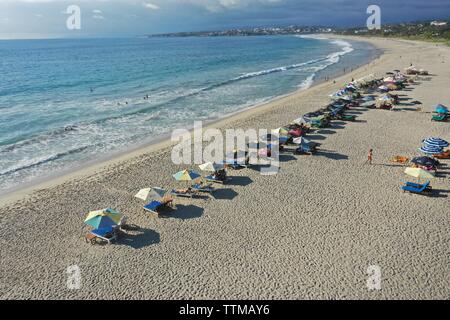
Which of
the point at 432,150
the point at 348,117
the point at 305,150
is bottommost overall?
the point at 305,150

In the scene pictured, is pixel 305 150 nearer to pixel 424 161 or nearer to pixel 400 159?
pixel 400 159

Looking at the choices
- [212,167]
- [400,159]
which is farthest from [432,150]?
[212,167]

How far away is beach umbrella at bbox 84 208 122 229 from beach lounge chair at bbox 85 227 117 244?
15 cm

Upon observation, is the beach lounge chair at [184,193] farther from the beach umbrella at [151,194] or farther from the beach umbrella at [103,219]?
Answer: the beach umbrella at [103,219]

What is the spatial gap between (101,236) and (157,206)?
8.84 feet

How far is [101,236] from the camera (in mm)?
13703

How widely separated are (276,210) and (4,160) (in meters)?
17.2

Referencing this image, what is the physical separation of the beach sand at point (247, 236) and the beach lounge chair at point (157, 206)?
402mm

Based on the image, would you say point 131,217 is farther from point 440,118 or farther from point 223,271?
point 440,118

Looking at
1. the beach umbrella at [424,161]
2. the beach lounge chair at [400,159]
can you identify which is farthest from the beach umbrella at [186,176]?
the beach umbrella at [424,161]

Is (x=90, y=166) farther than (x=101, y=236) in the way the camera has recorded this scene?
Yes

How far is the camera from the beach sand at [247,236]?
11422 mm

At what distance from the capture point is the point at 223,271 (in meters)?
12.1

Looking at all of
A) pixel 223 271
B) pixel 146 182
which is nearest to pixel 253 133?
pixel 146 182
